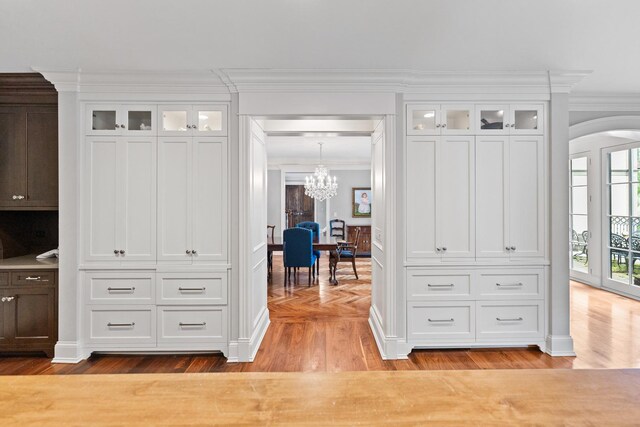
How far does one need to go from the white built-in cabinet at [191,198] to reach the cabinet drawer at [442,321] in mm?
1799

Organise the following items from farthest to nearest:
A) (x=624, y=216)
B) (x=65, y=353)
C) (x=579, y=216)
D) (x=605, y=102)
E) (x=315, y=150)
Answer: (x=315, y=150) → (x=579, y=216) → (x=624, y=216) → (x=605, y=102) → (x=65, y=353)

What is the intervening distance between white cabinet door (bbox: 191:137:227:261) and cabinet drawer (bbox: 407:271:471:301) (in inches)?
66.7

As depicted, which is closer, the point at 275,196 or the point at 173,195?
the point at 173,195

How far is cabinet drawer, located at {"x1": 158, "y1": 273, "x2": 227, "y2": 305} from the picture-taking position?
2912 mm

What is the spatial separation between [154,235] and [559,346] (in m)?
3.71

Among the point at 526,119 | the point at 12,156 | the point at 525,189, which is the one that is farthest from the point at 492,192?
the point at 12,156

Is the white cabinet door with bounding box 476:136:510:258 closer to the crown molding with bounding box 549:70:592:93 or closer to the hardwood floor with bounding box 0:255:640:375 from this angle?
the crown molding with bounding box 549:70:592:93

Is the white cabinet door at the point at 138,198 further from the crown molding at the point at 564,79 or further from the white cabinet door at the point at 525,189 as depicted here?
the crown molding at the point at 564,79

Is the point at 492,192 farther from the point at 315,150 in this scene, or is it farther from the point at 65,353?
the point at 315,150

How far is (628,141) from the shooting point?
4730 mm

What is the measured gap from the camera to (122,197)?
291 centimetres

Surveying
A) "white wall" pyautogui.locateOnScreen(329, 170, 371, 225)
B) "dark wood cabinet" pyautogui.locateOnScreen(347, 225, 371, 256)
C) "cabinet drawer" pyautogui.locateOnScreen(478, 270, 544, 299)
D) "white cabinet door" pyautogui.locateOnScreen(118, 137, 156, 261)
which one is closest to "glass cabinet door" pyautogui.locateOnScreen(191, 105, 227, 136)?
"white cabinet door" pyautogui.locateOnScreen(118, 137, 156, 261)

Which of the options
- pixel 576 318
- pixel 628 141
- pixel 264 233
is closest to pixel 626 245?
pixel 628 141

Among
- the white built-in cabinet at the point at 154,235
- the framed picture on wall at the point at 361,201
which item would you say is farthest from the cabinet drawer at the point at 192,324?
the framed picture on wall at the point at 361,201
